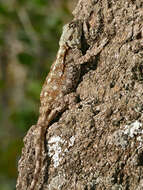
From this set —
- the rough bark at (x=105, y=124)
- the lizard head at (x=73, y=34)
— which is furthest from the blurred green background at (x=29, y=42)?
the rough bark at (x=105, y=124)

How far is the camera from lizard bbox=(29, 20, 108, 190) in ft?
13.9

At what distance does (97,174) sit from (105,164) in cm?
9

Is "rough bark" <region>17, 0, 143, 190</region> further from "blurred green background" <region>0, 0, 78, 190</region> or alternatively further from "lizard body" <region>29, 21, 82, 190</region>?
"blurred green background" <region>0, 0, 78, 190</region>

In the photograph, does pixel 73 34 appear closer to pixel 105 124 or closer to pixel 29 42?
pixel 105 124

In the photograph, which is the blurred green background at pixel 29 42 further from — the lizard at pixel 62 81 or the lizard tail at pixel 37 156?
the lizard tail at pixel 37 156

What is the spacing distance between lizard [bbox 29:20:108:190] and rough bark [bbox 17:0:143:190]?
0.06 m

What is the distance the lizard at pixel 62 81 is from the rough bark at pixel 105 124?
63 mm

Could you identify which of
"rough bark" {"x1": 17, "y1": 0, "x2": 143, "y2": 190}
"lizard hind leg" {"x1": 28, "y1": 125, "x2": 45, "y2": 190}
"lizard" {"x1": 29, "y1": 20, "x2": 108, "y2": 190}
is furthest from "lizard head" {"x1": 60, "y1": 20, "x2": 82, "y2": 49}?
"lizard hind leg" {"x1": 28, "y1": 125, "x2": 45, "y2": 190}

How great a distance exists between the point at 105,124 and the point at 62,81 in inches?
33.0

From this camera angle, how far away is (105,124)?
151 inches

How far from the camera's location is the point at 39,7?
841 centimetres

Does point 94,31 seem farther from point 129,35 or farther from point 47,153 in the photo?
point 47,153

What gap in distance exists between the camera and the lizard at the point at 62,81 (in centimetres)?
423

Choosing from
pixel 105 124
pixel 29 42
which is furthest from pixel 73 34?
pixel 29 42
